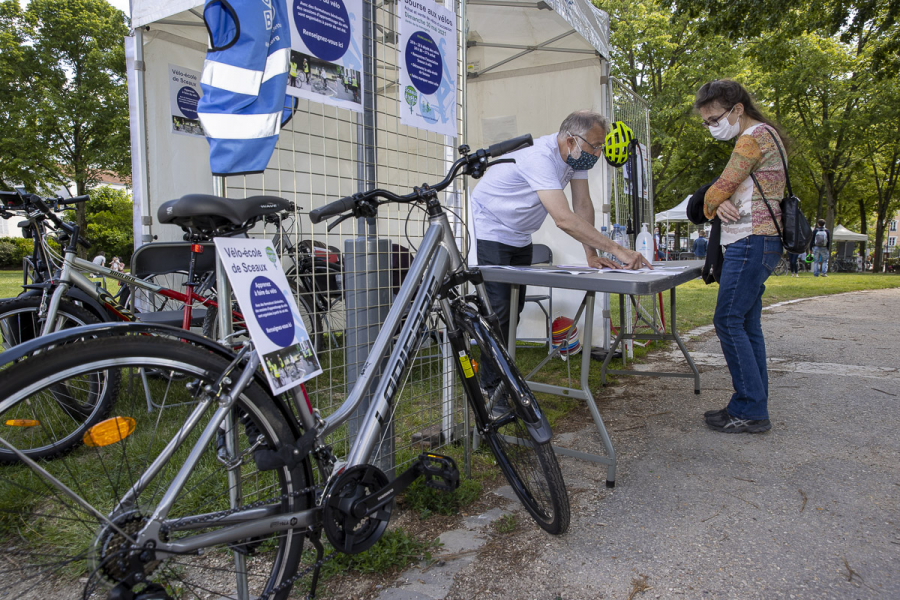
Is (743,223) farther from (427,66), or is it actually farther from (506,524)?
(506,524)

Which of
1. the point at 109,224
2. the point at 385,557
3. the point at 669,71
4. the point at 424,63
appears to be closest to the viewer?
the point at 385,557

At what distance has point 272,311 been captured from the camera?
5.13 ft

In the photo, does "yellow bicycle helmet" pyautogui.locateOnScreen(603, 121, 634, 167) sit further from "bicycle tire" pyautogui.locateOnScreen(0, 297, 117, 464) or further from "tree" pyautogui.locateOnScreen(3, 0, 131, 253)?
"tree" pyautogui.locateOnScreen(3, 0, 131, 253)

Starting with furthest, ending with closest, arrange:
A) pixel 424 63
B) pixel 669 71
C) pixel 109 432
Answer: pixel 669 71, pixel 424 63, pixel 109 432

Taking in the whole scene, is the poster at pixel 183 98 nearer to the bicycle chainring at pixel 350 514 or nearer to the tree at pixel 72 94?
the bicycle chainring at pixel 350 514

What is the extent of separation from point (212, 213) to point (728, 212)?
2732 millimetres

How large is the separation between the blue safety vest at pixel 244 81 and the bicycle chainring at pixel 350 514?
40.8 inches

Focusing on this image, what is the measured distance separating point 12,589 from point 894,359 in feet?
20.3

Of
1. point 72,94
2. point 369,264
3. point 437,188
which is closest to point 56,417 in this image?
point 369,264

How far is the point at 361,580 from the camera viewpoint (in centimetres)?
190

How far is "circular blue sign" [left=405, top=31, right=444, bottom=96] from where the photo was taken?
2.55 m

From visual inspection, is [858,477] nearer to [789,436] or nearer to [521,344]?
[789,436]

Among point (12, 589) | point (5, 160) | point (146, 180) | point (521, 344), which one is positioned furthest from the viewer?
point (5, 160)

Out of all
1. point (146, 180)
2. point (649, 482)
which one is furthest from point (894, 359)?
point (146, 180)
